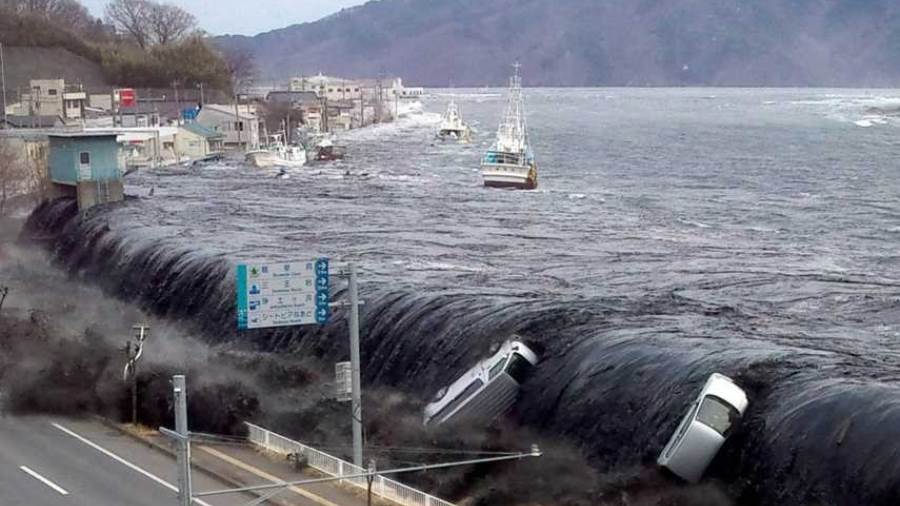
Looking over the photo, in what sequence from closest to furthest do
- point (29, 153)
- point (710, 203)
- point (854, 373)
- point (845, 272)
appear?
point (854, 373) < point (845, 272) < point (710, 203) < point (29, 153)

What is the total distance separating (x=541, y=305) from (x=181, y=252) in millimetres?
10810

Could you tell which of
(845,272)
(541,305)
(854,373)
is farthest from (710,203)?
(854,373)

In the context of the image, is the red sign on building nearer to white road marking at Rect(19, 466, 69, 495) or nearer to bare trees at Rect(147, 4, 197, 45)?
bare trees at Rect(147, 4, 197, 45)

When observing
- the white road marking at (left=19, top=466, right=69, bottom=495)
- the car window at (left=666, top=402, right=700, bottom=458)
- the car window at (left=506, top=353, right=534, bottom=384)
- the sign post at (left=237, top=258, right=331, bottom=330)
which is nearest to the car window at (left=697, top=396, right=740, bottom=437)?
the car window at (left=666, top=402, right=700, bottom=458)

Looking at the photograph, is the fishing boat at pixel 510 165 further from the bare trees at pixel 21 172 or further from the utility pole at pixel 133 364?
the utility pole at pixel 133 364

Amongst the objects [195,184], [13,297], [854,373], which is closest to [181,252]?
[13,297]

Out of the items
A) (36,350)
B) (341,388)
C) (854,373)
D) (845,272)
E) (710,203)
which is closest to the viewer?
(341,388)

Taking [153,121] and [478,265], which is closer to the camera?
[478,265]

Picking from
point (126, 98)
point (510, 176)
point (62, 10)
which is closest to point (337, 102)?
point (62, 10)

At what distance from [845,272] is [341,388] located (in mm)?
16938

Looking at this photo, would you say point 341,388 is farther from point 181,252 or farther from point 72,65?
point 72,65

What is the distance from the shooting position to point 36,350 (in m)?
23.8

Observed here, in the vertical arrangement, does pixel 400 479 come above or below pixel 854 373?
below

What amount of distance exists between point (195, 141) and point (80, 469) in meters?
55.3
